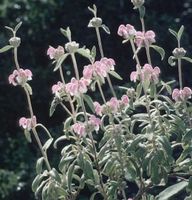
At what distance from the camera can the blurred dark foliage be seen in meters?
5.32

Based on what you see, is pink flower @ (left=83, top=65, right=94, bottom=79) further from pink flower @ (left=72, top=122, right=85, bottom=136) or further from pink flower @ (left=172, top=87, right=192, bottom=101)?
pink flower @ (left=172, top=87, right=192, bottom=101)

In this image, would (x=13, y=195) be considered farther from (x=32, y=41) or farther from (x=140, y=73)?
(x=140, y=73)

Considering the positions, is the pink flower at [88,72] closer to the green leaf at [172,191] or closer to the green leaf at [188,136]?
the green leaf at [188,136]

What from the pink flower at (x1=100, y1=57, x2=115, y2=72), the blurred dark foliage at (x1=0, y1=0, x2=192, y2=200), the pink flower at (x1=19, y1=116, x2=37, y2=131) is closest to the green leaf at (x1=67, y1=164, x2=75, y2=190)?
the pink flower at (x1=19, y1=116, x2=37, y2=131)

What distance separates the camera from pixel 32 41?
5.70 meters

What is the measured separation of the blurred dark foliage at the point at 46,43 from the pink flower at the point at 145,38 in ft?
9.34

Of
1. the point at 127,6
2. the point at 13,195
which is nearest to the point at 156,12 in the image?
the point at 127,6

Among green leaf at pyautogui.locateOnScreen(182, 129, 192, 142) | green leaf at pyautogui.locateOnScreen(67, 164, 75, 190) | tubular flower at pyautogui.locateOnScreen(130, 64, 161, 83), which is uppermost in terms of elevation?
tubular flower at pyautogui.locateOnScreen(130, 64, 161, 83)

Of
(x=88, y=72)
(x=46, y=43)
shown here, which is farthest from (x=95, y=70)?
(x=46, y=43)

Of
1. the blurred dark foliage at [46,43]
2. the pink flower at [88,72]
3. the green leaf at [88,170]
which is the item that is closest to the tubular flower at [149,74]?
the pink flower at [88,72]

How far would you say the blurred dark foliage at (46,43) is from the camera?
5.32 metres

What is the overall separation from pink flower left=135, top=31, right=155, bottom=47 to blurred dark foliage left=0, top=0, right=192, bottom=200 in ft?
9.34

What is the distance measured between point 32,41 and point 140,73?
3.49 meters

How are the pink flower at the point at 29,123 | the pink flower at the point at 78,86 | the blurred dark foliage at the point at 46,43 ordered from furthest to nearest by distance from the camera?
the blurred dark foliage at the point at 46,43 < the pink flower at the point at 29,123 < the pink flower at the point at 78,86
